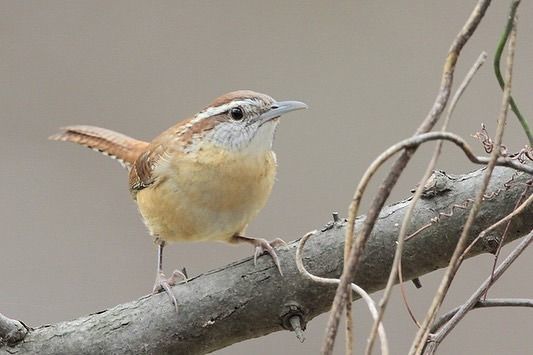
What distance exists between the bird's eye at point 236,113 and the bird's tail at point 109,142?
0.51 m

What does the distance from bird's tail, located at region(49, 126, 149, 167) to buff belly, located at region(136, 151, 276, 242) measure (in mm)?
489

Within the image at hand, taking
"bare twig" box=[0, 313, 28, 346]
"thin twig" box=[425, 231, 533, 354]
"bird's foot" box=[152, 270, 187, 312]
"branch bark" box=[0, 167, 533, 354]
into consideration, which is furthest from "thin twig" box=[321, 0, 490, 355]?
"bare twig" box=[0, 313, 28, 346]

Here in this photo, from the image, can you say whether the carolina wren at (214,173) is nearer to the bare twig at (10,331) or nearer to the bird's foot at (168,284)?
the bird's foot at (168,284)

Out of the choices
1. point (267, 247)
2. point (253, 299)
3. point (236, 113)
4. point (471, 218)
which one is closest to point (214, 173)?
point (236, 113)

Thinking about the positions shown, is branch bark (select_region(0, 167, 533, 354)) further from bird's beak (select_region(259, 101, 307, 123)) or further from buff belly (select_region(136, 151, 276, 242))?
bird's beak (select_region(259, 101, 307, 123))

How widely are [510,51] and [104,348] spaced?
0.97 m

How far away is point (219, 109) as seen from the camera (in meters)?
2.07

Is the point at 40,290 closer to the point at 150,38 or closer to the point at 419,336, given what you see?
the point at 150,38

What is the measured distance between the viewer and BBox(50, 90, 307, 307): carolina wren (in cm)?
196

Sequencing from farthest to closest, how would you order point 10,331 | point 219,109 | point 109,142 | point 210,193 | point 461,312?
point 109,142, point 219,109, point 210,193, point 10,331, point 461,312

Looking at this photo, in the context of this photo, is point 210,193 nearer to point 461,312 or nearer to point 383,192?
point 461,312

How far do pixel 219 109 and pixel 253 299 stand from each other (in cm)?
58

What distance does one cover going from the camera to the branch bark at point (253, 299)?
5.14 feet

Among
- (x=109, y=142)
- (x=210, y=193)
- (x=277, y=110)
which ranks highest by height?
(x=109, y=142)
